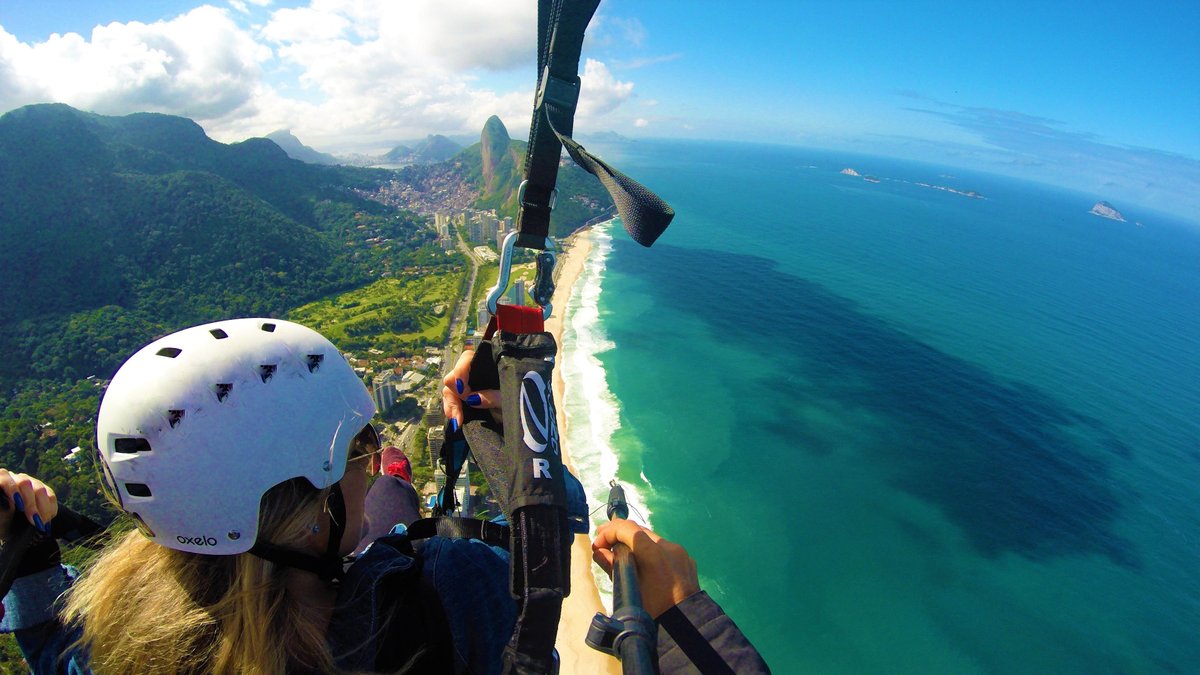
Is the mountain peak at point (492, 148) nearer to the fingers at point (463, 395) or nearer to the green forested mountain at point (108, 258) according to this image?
the green forested mountain at point (108, 258)

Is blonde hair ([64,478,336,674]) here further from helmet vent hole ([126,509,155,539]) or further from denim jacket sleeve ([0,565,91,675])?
denim jacket sleeve ([0,565,91,675])

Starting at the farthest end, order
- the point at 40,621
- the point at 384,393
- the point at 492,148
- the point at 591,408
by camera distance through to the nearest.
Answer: the point at 492,148 → the point at 384,393 → the point at 591,408 → the point at 40,621

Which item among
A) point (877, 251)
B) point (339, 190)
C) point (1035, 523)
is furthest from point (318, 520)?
point (339, 190)

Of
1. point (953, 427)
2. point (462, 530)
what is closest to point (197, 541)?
point (462, 530)

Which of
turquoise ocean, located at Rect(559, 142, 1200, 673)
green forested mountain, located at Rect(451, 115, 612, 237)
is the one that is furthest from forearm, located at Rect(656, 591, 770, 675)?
green forested mountain, located at Rect(451, 115, 612, 237)

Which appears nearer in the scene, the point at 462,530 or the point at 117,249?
the point at 462,530

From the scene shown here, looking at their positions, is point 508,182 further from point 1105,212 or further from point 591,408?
point 1105,212
